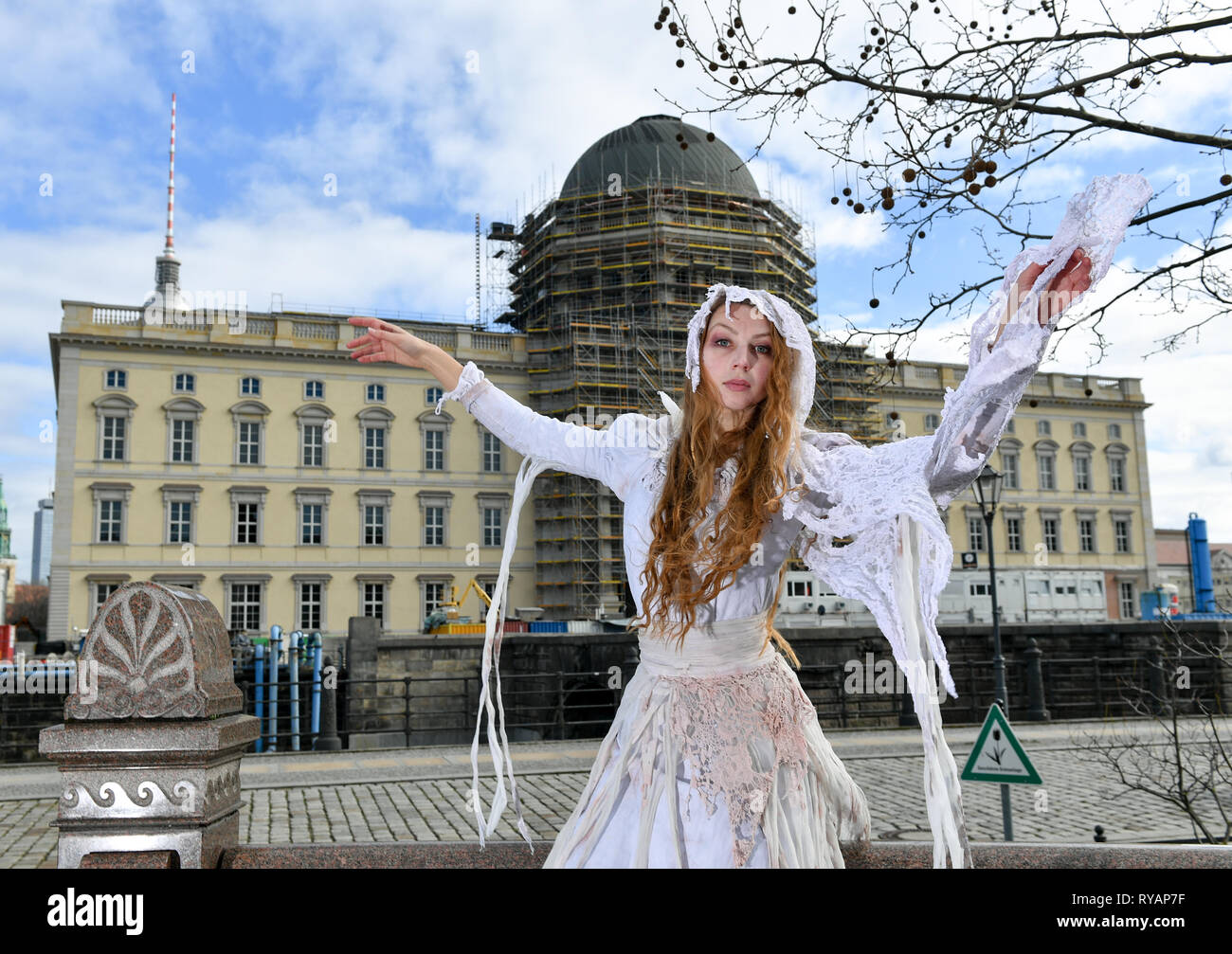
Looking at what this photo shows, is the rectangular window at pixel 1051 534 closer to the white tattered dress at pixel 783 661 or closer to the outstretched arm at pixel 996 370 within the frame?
the white tattered dress at pixel 783 661

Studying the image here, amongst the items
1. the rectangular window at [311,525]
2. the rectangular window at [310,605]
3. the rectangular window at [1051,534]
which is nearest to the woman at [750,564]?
the rectangular window at [310,605]

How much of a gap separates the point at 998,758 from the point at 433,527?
121 feet

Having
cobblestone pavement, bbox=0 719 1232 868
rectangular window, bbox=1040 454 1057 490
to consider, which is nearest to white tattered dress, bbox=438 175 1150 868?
cobblestone pavement, bbox=0 719 1232 868

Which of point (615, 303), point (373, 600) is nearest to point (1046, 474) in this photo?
point (615, 303)

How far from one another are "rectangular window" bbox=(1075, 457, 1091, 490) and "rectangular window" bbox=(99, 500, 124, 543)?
46686 mm

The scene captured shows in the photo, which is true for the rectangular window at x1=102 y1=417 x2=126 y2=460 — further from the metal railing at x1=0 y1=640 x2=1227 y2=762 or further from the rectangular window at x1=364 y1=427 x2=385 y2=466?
the metal railing at x1=0 y1=640 x2=1227 y2=762

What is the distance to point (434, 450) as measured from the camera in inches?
1638

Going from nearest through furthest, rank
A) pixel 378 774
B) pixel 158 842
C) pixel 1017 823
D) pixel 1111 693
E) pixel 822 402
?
pixel 158 842 → pixel 1017 823 → pixel 378 774 → pixel 1111 693 → pixel 822 402

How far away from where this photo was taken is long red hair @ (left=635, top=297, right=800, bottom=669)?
2.29 metres
